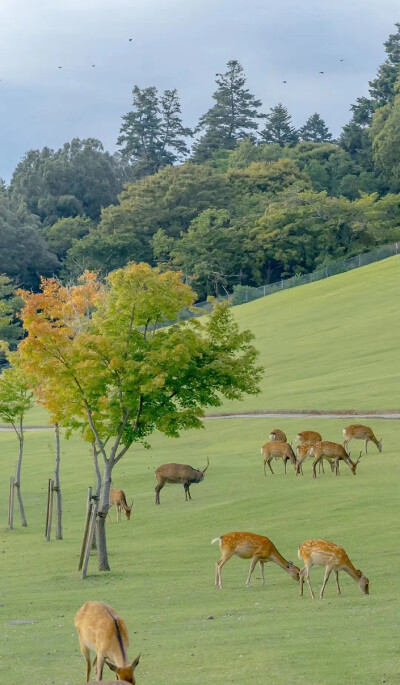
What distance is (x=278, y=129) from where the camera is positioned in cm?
15712

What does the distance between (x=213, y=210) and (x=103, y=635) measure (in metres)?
90.2

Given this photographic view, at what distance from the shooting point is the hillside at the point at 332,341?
51.8 metres

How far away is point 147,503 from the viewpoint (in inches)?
1331

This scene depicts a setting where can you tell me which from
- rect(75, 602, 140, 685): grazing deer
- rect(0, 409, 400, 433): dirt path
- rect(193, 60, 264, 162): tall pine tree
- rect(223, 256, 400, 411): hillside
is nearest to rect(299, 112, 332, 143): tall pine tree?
rect(193, 60, 264, 162): tall pine tree

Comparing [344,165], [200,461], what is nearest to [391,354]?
[200,461]

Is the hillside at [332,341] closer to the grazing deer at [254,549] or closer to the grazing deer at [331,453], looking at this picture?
the grazing deer at [331,453]

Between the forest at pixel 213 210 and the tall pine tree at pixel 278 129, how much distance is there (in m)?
10.6

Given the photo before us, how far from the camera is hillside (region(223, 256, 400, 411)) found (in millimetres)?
51812

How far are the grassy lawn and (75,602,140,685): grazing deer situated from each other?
1.03m

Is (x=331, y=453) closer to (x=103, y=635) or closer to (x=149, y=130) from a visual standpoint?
(x=103, y=635)

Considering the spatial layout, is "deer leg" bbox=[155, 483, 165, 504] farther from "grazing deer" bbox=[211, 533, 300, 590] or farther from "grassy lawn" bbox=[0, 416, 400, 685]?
"grazing deer" bbox=[211, 533, 300, 590]

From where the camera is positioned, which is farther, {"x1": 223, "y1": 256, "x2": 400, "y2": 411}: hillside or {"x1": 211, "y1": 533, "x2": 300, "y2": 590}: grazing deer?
{"x1": 223, "y1": 256, "x2": 400, "y2": 411}: hillside

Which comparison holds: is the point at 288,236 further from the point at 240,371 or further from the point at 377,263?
the point at 240,371

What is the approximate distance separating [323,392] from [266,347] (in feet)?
60.1
